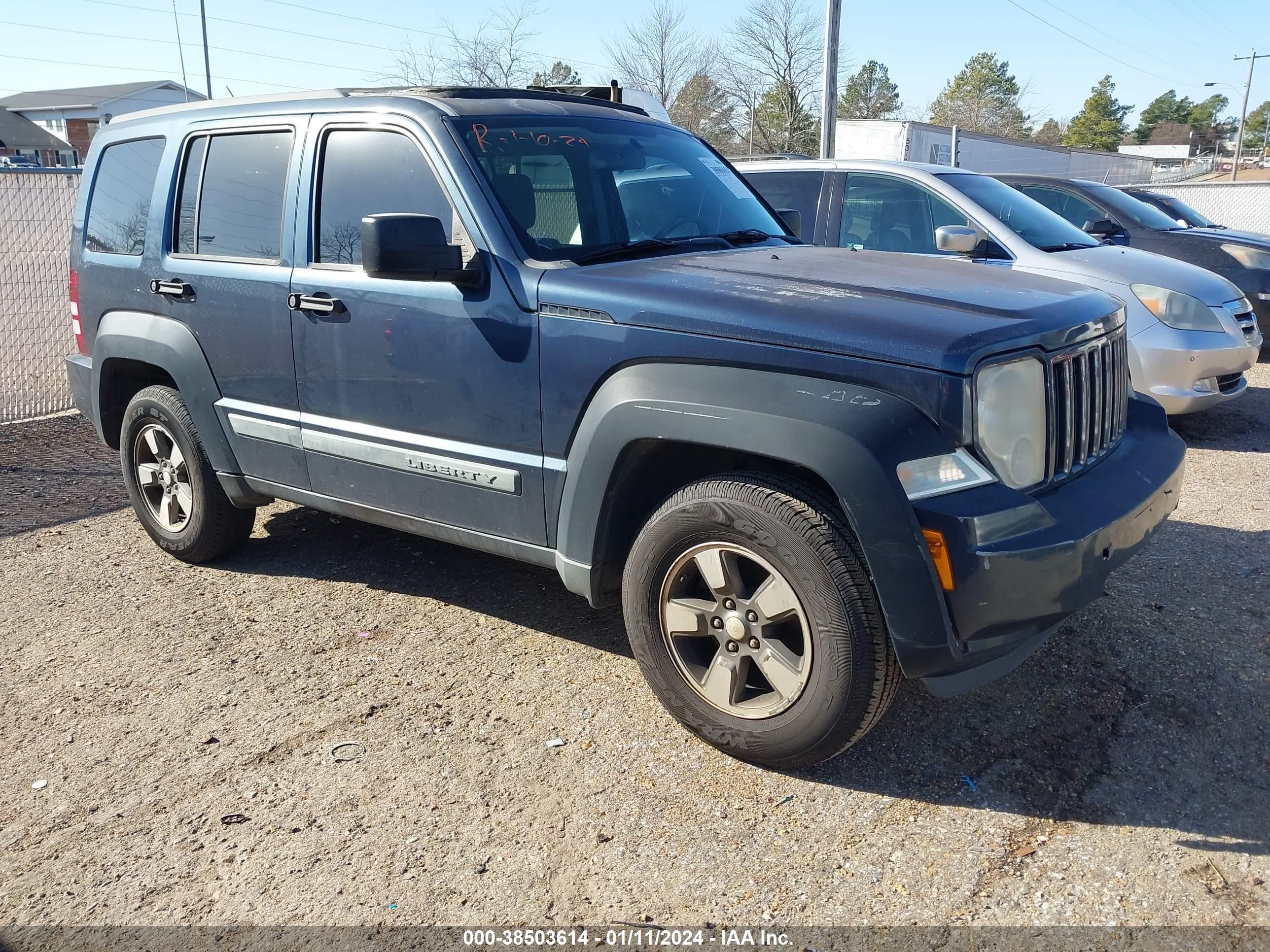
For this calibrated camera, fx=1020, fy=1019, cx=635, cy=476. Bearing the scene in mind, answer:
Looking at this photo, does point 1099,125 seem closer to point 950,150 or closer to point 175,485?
point 950,150

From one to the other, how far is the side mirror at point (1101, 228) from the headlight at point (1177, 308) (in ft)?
7.81

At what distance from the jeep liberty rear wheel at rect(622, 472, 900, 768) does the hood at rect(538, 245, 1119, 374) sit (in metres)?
0.46

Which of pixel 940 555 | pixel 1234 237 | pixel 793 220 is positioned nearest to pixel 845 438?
pixel 940 555

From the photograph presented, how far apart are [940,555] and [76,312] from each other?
14.7 ft

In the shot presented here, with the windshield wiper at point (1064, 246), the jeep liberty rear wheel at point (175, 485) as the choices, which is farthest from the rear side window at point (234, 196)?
the windshield wiper at point (1064, 246)

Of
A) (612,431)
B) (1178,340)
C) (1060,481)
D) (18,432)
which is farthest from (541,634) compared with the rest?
(18,432)

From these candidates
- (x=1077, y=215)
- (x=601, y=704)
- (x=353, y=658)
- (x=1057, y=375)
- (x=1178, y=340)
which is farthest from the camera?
(x=1077, y=215)

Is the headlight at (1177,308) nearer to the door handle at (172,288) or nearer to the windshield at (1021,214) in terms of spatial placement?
the windshield at (1021,214)

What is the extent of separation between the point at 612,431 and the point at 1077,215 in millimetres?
8469

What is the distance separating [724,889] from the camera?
8.45 ft

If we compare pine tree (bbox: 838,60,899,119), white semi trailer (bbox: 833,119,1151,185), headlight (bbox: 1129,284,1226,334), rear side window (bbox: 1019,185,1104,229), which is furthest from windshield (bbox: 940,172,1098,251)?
pine tree (bbox: 838,60,899,119)

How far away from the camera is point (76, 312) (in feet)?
16.8

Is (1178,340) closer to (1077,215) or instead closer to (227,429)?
(1077,215)

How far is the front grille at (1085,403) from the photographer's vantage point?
293 cm
